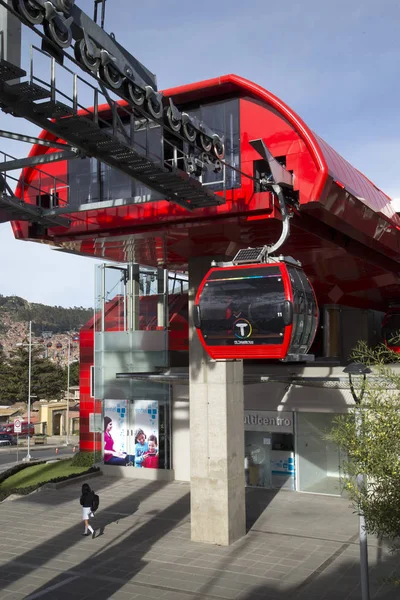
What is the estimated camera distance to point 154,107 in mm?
10734

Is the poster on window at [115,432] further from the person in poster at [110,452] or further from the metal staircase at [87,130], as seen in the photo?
the metal staircase at [87,130]

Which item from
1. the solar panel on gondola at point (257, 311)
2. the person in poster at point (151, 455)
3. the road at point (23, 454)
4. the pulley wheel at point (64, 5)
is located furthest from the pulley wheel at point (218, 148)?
the road at point (23, 454)

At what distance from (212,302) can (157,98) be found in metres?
3.62

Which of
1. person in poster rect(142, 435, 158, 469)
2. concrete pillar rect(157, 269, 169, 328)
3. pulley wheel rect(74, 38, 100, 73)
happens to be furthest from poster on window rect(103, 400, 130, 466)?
pulley wheel rect(74, 38, 100, 73)

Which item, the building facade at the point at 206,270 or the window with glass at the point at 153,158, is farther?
the building facade at the point at 206,270

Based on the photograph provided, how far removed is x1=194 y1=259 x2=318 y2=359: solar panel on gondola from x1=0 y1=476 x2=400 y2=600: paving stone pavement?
579 cm

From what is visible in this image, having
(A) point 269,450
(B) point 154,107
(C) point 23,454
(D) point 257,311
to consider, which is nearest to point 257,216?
(D) point 257,311

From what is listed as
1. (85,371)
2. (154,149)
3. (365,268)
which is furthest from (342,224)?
(85,371)

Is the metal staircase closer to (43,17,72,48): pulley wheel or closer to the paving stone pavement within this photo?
(43,17,72,48): pulley wheel

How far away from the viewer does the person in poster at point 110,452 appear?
1110 inches

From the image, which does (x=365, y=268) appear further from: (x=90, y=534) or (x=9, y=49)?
(x=9, y=49)

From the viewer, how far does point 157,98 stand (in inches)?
417

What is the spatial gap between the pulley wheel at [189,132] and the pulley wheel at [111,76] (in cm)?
207

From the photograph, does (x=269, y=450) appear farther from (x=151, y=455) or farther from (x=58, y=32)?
(x=58, y=32)
